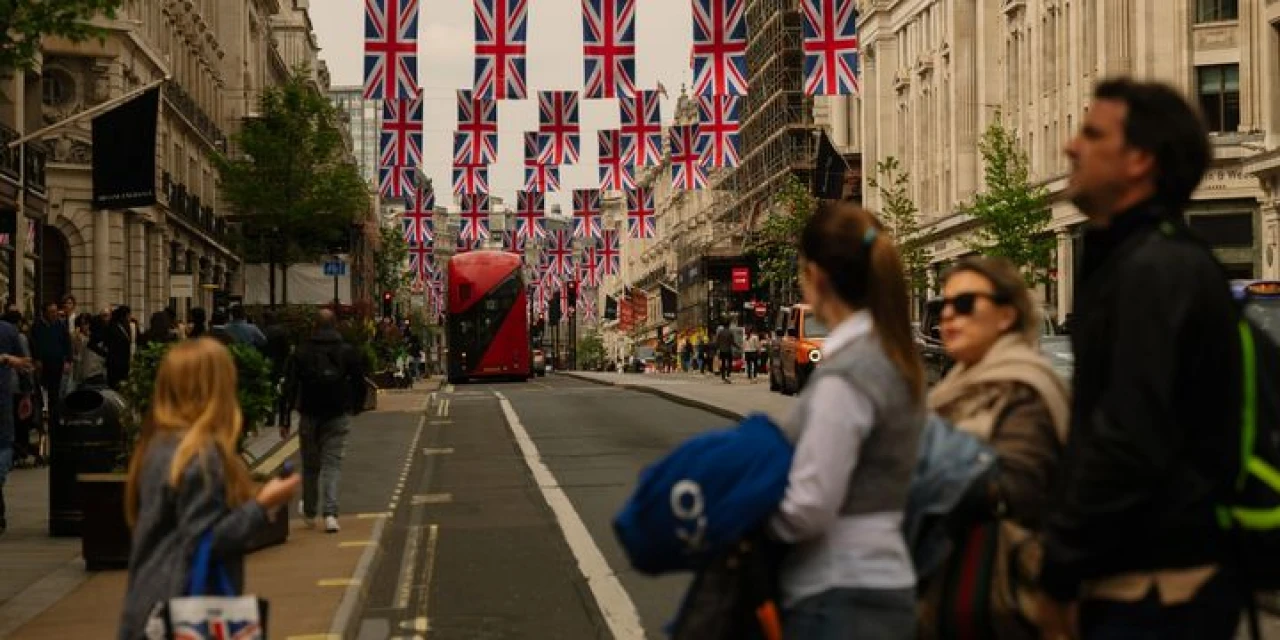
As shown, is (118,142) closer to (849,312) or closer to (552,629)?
(552,629)

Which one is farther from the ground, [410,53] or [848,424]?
[410,53]

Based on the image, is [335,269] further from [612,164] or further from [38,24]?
[38,24]

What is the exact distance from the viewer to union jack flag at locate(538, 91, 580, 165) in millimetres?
44750

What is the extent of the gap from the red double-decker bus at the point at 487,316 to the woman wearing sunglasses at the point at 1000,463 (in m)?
51.7

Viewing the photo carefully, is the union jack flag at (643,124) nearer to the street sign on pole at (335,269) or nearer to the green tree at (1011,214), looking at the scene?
the street sign on pole at (335,269)

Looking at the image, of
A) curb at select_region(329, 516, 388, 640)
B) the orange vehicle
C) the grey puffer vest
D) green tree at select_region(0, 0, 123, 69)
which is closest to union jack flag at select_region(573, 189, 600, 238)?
the orange vehicle

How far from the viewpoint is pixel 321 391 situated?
1631cm

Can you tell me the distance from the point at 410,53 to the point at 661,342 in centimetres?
12800

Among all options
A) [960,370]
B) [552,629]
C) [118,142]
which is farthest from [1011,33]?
[960,370]

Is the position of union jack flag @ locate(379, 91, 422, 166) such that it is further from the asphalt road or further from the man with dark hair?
the man with dark hair

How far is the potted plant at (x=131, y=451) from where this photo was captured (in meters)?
13.2

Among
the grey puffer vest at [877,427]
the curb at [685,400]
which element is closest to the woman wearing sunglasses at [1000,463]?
the grey puffer vest at [877,427]

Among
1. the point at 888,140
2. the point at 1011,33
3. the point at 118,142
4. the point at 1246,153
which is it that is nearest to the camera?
the point at 118,142

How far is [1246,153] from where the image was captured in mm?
52156
